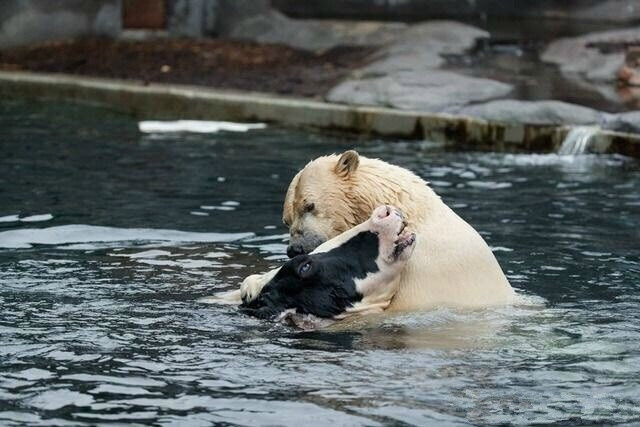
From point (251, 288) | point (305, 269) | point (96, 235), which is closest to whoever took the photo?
point (305, 269)

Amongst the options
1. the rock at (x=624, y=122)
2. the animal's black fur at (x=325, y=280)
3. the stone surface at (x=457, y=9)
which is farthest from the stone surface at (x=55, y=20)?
the animal's black fur at (x=325, y=280)

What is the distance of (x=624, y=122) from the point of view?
1273cm

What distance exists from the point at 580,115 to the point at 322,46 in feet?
20.2

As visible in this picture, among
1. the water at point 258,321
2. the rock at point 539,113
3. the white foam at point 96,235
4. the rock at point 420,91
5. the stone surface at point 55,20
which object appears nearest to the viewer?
the water at point 258,321

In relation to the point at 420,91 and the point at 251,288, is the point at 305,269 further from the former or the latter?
the point at 420,91

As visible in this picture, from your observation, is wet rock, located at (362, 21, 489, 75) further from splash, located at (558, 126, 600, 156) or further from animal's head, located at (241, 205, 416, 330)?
animal's head, located at (241, 205, 416, 330)

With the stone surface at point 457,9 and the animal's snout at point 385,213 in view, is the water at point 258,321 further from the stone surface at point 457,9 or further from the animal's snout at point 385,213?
the stone surface at point 457,9

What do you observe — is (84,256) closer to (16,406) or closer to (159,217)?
(159,217)

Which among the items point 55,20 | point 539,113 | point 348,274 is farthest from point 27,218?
point 55,20

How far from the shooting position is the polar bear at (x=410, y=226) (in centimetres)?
662

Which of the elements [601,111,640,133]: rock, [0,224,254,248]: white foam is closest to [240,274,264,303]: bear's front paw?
[0,224,254,248]: white foam

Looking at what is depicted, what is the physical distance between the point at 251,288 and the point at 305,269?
44cm

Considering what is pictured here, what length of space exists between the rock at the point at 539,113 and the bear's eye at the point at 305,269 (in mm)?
7010

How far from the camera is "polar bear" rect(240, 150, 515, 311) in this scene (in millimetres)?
6617
